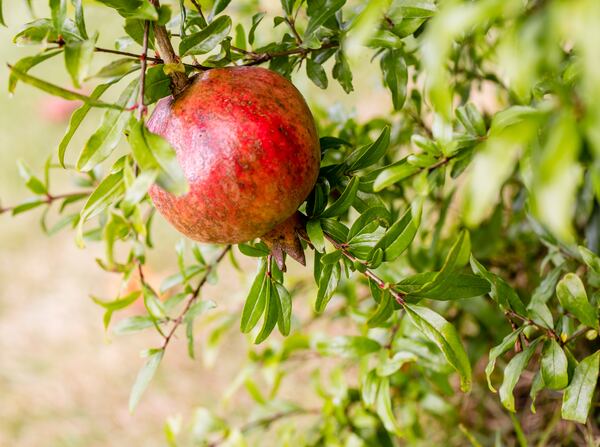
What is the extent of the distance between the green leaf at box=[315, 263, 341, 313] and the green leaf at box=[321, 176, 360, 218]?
0.19 feet

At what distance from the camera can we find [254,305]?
64cm

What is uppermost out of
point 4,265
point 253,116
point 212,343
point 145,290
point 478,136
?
point 253,116

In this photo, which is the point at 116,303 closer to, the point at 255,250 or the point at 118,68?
the point at 255,250

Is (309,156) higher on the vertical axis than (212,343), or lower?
higher

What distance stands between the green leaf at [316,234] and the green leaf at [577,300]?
0.27 meters

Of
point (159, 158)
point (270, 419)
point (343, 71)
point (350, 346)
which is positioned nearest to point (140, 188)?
point (159, 158)

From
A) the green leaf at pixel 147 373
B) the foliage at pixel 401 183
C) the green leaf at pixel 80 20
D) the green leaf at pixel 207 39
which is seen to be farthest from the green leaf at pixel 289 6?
the green leaf at pixel 147 373

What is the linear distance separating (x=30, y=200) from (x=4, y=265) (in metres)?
1.87

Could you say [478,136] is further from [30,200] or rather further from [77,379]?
[77,379]

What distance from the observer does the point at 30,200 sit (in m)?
0.95

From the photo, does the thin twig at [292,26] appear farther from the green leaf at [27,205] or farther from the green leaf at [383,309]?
the green leaf at [27,205]

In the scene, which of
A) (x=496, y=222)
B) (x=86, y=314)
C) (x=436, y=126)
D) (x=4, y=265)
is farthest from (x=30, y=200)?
(x=4, y=265)

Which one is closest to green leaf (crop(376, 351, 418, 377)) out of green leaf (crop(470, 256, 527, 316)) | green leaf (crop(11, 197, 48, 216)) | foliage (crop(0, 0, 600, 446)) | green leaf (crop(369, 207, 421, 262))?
foliage (crop(0, 0, 600, 446))

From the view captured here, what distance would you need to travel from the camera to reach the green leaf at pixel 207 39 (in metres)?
0.61
